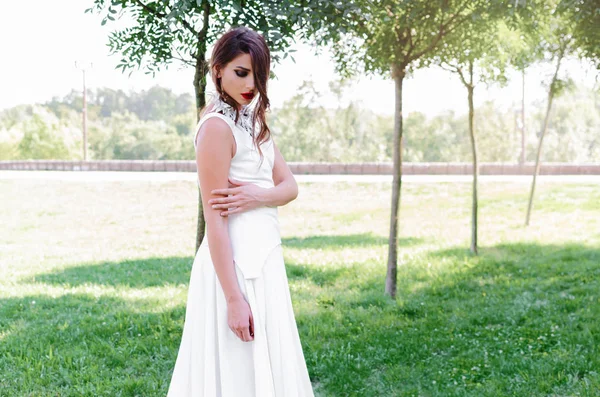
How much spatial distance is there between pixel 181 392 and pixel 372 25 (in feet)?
15.5

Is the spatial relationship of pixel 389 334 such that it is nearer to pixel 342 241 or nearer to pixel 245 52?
pixel 245 52

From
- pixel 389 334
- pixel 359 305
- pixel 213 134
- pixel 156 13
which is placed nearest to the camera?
pixel 213 134

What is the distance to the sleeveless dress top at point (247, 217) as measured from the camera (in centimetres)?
256

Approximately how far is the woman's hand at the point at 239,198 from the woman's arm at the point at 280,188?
34mm

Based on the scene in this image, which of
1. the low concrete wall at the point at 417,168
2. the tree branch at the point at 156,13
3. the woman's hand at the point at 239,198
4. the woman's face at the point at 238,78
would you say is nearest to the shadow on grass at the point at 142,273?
the tree branch at the point at 156,13

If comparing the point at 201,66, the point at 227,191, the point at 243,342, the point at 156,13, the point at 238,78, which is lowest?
the point at 243,342

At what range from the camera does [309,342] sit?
561 cm

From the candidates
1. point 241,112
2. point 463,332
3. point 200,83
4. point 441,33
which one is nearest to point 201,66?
point 200,83

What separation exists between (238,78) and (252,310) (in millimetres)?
894

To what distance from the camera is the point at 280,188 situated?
270cm

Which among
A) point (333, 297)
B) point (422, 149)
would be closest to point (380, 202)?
point (333, 297)

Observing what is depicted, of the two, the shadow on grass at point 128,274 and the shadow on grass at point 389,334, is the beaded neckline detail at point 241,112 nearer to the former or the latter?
the shadow on grass at point 389,334

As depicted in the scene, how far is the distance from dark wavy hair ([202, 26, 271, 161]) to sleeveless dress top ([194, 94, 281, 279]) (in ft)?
0.10

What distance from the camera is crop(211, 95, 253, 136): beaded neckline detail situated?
2561mm
